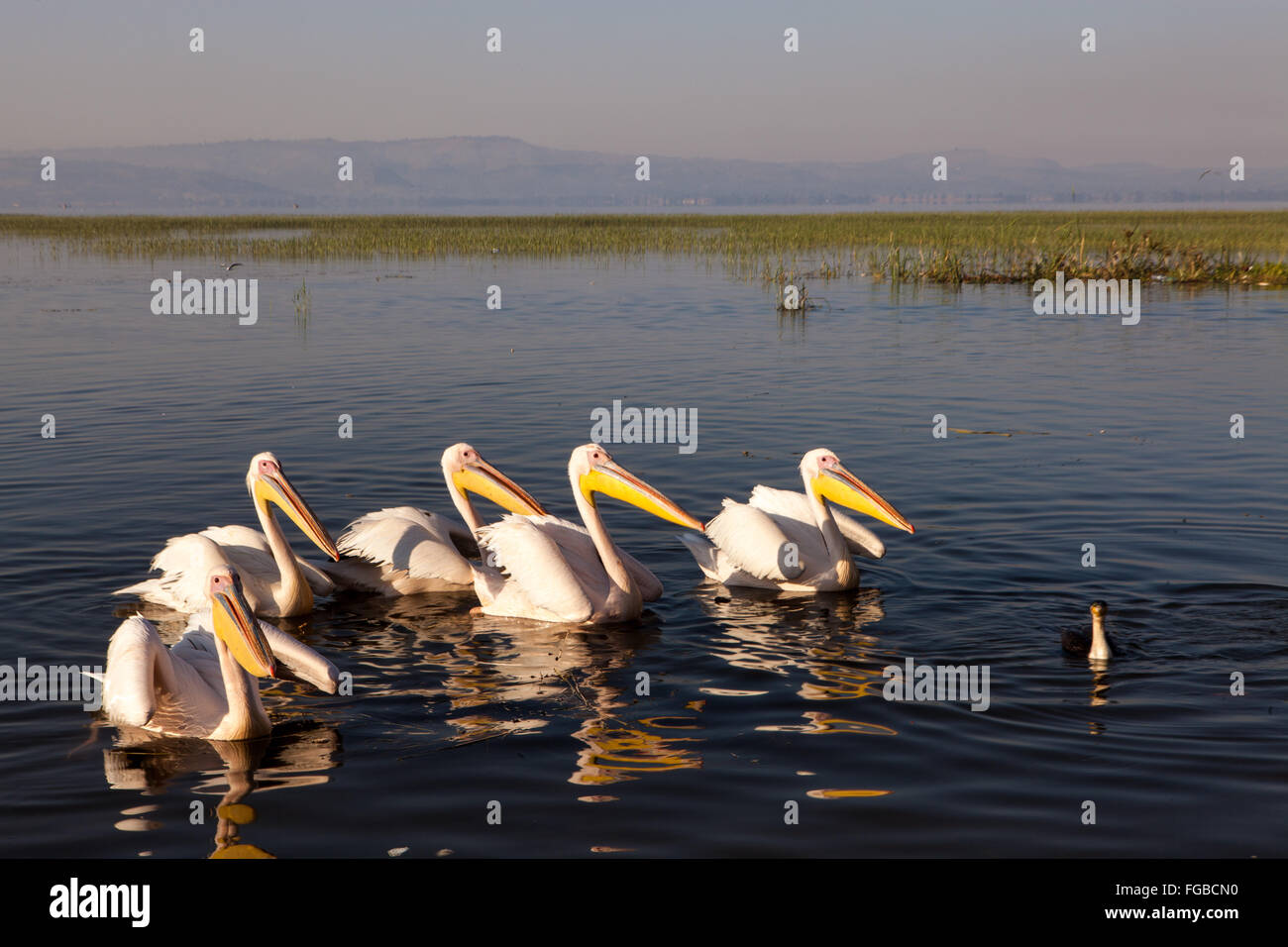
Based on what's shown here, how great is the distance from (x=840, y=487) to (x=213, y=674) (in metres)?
4.26

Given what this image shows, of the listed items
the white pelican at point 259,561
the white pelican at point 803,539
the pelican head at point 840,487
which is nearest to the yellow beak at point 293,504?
the white pelican at point 259,561

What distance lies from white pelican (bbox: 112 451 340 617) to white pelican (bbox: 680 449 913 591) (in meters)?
2.53

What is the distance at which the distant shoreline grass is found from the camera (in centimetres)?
2919

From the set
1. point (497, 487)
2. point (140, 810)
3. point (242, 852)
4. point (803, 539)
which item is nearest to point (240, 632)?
point (140, 810)

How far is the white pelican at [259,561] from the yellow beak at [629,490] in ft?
5.54

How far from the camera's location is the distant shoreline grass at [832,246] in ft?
95.8

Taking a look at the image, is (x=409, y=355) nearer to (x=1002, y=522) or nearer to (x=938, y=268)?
(x=1002, y=522)

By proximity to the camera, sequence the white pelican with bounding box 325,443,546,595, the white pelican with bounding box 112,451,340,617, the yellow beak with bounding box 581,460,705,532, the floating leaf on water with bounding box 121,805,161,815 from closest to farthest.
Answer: the floating leaf on water with bounding box 121,805,161,815 < the white pelican with bounding box 112,451,340,617 < the yellow beak with bounding box 581,460,705,532 < the white pelican with bounding box 325,443,546,595

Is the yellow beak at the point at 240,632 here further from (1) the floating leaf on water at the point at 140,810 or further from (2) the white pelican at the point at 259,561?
(2) the white pelican at the point at 259,561

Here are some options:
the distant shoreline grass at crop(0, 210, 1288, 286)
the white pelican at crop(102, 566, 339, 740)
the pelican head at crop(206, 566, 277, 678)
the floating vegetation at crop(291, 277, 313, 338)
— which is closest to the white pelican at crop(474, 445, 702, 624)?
the white pelican at crop(102, 566, 339, 740)

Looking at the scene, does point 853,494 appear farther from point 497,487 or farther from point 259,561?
point 259,561

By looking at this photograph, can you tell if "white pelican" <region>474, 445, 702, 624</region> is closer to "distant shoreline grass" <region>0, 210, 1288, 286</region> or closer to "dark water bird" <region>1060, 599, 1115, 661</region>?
"dark water bird" <region>1060, 599, 1115, 661</region>

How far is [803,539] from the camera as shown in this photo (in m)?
8.38

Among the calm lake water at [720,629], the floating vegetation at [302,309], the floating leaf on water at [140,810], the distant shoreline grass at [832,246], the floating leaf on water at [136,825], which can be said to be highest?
the distant shoreline grass at [832,246]
